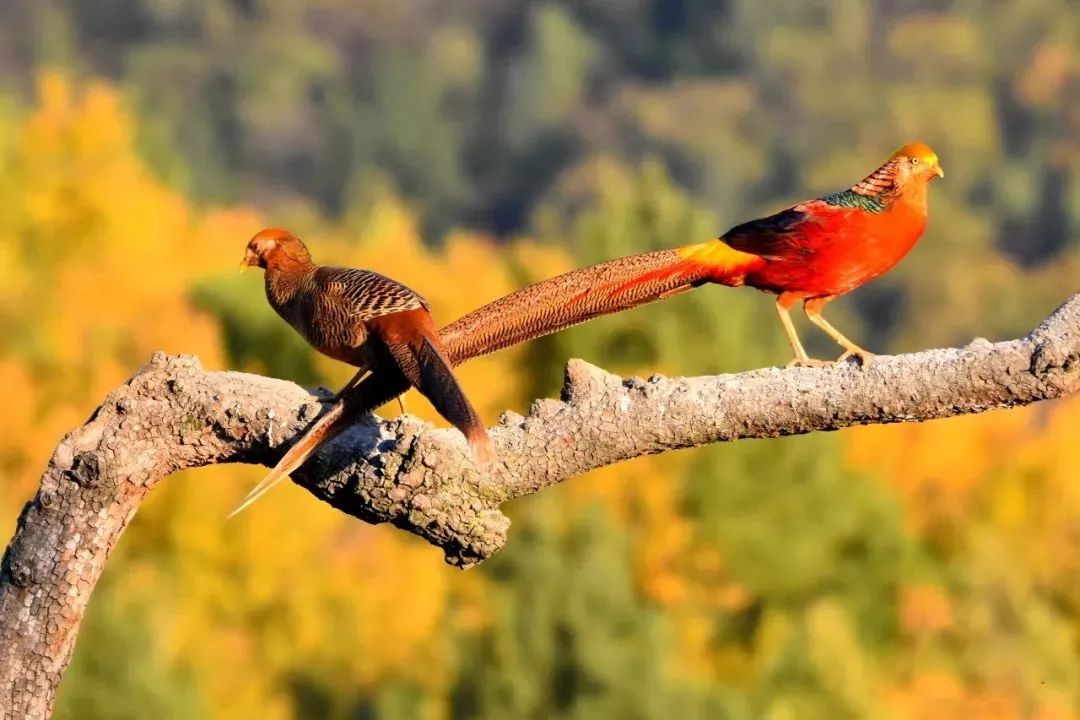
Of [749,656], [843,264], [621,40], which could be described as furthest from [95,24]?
[843,264]

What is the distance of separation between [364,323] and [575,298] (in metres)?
0.81

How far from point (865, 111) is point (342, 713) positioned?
112 meters

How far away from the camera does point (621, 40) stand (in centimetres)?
16775

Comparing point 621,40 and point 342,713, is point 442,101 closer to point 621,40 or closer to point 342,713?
point 621,40

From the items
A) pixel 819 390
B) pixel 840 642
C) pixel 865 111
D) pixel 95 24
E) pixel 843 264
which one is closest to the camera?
pixel 819 390

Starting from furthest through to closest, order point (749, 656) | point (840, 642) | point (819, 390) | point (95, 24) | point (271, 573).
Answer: point (95, 24)
point (749, 656)
point (271, 573)
point (840, 642)
point (819, 390)

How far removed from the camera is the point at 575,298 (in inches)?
322

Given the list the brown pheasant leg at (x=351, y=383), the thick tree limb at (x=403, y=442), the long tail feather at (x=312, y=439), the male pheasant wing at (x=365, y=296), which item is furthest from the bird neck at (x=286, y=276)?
the long tail feather at (x=312, y=439)

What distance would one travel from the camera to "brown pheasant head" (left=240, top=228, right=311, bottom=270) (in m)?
8.55

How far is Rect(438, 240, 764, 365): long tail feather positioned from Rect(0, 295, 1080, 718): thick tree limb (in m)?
0.37

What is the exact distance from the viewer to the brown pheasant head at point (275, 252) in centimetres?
855

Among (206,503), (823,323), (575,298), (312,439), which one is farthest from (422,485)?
(206,503)

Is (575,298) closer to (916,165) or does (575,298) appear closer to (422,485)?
(422,485)

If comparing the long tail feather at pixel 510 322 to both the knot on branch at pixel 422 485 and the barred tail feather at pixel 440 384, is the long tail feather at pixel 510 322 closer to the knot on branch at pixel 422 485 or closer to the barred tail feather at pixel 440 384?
the barred tail feather at pixel 440 384
